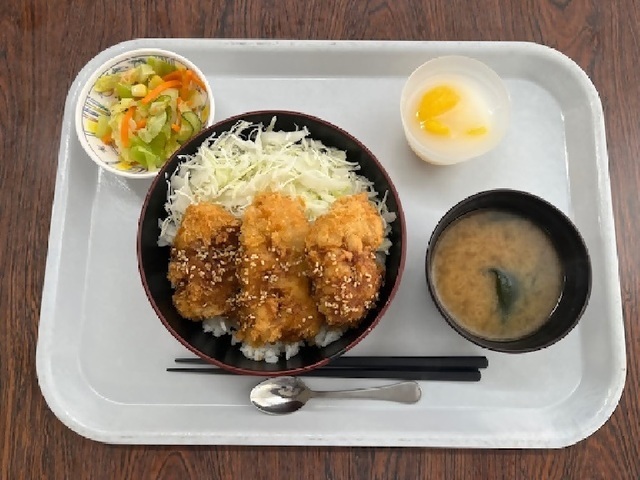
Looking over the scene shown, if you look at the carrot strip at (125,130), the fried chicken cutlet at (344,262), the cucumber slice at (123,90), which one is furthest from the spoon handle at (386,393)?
the cucumber slice at (123,90)

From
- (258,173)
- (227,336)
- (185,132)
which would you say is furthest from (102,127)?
(227,336)

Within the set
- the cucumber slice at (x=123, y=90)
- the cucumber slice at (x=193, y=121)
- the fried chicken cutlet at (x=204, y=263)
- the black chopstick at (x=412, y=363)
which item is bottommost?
the black chopstick at (x=412, y=363)

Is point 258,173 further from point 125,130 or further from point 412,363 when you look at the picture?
point 412,363

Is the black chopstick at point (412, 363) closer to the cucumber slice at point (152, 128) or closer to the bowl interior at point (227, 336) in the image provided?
the bowl interior at point (227, 336)

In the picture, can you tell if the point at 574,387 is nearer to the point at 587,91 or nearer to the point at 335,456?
the point at 335,456

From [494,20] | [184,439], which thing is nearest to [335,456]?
[184,439]
